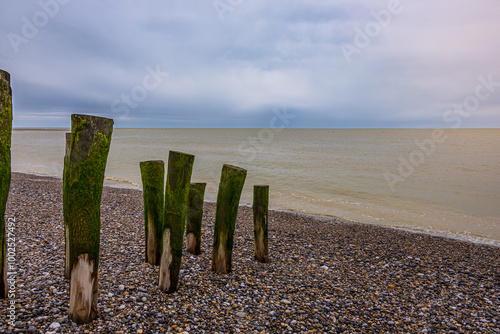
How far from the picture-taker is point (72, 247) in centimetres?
340

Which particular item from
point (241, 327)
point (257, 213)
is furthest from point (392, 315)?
point (257, 213)

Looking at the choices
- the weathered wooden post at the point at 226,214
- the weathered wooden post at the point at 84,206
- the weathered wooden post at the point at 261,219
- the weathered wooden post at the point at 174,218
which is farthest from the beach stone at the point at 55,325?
the weathered wooden post at the point at 261,219

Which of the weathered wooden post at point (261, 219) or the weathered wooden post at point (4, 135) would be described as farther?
the weathered wooden post at point (261, 219)

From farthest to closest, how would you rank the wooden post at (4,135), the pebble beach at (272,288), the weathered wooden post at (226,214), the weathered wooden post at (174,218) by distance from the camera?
the weathered wooden post at (226,214) → the weathered wooden post at (174,218) → the pebble beach at (272,288) → the wooden post at (4,135)

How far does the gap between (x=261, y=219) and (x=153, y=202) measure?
2.22 meters

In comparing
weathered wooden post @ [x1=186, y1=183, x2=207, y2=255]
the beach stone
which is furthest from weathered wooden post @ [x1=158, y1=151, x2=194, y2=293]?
weathered wooden post @ [x1=186, y1=183, x2=207, y2=255]

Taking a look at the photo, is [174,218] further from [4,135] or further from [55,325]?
[4,135]

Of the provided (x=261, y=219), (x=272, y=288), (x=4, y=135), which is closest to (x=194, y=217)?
(x=261, y=219)

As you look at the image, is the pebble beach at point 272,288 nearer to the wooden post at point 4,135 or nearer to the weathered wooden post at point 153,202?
the weathered wooden post at point 153,202

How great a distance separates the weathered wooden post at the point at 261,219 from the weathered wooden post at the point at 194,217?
1.14 m

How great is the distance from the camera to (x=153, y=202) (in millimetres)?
5176

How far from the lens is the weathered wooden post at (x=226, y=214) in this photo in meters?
5.30

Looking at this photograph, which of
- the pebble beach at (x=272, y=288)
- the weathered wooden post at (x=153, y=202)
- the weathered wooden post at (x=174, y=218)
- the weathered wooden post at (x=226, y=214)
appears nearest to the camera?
the pebble beach at (x=272, y=288)

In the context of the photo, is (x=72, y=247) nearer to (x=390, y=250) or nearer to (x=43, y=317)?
(x=43, y=317)
